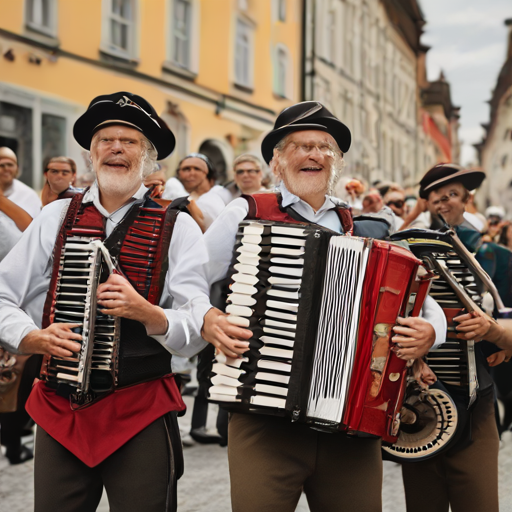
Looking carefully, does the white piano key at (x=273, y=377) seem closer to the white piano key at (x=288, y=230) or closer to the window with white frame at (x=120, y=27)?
the white piano key at (x=288, y=230)

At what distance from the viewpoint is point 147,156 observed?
122 inches

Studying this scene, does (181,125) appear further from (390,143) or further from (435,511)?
(390,143)

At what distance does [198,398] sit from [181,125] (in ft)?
33.1

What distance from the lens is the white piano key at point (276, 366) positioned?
262 centimetres

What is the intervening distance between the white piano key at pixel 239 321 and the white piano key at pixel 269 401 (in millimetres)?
252

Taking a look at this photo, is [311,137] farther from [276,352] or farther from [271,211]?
[276,352]

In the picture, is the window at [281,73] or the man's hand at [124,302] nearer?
the man's hand at [124,302]

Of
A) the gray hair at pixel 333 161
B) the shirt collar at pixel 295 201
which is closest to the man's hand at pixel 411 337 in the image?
the shirt collar at pixel 295 201

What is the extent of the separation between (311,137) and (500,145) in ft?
148

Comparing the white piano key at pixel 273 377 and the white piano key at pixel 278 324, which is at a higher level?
the white piano key at pixel 278 324

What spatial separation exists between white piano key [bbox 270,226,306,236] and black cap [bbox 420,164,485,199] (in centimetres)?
163

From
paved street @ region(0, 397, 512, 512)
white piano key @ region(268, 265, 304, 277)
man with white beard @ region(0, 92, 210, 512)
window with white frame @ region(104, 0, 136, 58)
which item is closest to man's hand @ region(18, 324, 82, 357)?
man with white beard @ region(0, 92, 210, 512)

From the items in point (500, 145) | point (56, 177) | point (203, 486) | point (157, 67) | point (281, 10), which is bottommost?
point (203, 486)

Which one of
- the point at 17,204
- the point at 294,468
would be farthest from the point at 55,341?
the point at 17,204
